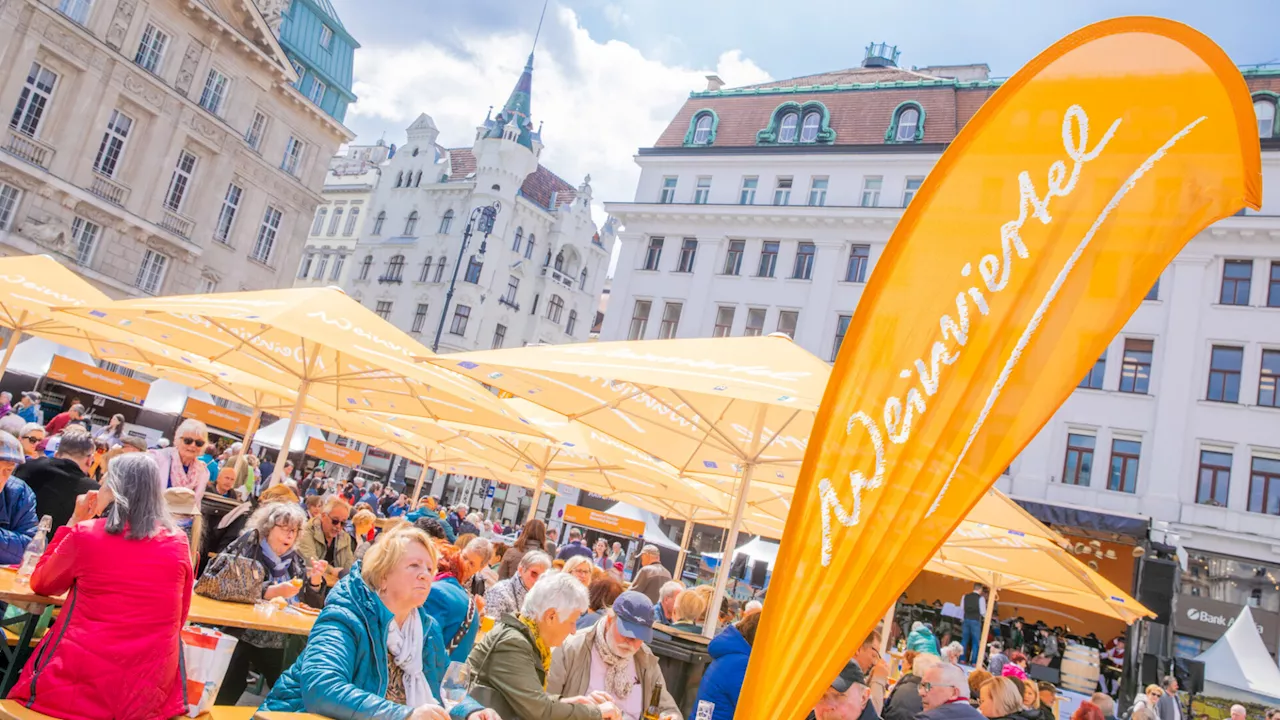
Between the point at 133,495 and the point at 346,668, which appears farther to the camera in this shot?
the point at 133,495

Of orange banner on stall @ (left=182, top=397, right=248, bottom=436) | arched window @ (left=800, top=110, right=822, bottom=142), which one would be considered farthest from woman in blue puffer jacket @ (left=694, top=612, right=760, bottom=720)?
arched window @ (left=800, top=110, right=822, bottom=142)

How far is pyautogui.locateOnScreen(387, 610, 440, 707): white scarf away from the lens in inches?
161

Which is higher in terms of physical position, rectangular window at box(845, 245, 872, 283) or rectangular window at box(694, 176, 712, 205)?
rectangular window at box(694, 176, 712, 205)

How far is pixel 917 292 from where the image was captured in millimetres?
2490

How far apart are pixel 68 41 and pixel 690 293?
2530cm

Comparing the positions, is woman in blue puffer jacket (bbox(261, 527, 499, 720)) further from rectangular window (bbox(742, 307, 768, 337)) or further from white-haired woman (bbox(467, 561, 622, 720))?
rectangular window (bbox(742, 307, 768, 337))

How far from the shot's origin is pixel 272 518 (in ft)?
23.3

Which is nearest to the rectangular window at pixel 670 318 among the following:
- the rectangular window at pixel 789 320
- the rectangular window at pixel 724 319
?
the rectangular window at pixel 724 319

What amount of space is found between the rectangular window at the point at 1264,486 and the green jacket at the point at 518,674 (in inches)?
1183

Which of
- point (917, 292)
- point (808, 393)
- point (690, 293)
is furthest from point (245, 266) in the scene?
point (917, 292)

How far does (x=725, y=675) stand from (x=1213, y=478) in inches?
1152

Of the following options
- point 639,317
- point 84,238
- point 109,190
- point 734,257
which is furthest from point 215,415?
point 734,257

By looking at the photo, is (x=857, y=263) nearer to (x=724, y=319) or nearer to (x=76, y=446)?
(x=724, y=319)

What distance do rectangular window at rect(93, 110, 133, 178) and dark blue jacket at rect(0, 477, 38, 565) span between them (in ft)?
107
